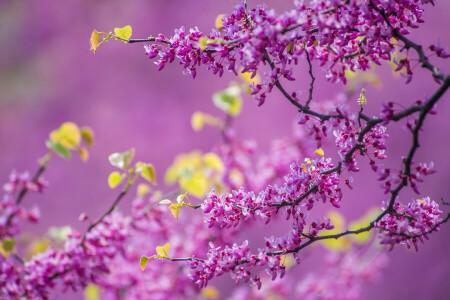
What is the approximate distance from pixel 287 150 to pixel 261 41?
34.1 inches

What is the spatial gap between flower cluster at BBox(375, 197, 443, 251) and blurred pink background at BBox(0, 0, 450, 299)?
5.00ft

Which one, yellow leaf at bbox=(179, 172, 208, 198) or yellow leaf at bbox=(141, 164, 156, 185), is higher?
yellow leaf at bbox=(179, 172, 208, 198)

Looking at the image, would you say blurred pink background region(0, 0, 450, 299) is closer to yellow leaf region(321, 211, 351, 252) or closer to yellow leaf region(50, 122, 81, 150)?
yellow leaf region(321, 211, 351, 252)

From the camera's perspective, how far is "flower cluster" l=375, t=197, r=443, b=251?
2.07ft

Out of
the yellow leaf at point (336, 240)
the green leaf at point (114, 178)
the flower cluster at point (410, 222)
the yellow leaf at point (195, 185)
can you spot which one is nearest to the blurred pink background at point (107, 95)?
the yellow leaf at point (336, 240)

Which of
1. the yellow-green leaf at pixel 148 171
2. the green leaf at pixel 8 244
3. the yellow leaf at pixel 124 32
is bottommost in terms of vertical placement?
the green leaf at pixel 8 244

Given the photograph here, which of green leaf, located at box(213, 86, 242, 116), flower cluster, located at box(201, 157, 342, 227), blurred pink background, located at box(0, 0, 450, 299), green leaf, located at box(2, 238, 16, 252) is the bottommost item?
flower cluster, located at box(201, 157, 342, 227)

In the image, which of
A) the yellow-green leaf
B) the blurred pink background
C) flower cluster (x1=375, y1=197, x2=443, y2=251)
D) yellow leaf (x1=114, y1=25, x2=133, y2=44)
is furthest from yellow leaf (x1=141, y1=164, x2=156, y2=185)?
the blurred pink background

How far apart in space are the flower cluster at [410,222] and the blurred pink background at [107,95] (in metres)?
1.52

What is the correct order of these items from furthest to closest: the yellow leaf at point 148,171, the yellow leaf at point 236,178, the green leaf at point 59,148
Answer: the yellow leaf at point 236,178 → the green leaf at point 59,148 → the yellow leaf at point 148,171

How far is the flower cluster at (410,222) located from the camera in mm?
630

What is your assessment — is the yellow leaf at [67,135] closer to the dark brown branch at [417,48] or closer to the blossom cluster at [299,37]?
the blossom cluster at [299,37]

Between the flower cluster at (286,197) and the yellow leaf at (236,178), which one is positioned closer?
the flower cluster at (286,197)

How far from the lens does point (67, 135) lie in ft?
3.24
